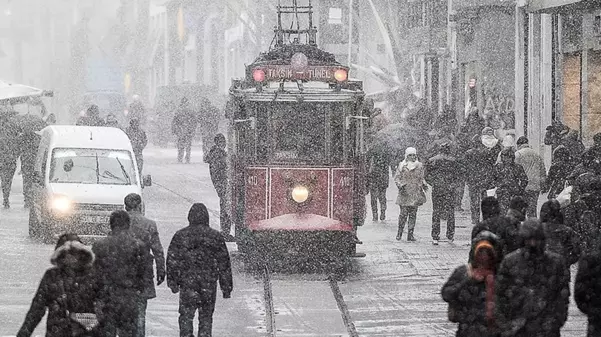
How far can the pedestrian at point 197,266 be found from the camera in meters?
14.1

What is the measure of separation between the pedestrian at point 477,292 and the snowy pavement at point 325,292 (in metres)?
5.13

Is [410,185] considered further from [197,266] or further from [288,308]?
[197,266]

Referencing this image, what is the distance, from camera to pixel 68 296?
10.3 metres

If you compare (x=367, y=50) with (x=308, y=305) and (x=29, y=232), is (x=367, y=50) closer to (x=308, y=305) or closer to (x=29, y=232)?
(x=29, y=232)

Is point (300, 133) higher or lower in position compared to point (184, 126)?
higher

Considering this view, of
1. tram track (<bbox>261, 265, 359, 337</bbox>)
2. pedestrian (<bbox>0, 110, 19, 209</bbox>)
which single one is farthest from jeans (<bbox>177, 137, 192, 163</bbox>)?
tram track (<bbox>261, 265, 359, 337</bbox>)

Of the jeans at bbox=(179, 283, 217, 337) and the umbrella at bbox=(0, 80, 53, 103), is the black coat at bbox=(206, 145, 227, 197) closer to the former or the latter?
the jeans at bbox=(179, 283, 217, 337)

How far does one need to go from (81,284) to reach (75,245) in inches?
10.2

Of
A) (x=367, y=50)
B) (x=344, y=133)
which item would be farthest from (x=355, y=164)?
(x=367, y=50)

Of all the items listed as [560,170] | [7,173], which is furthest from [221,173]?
[7,173]

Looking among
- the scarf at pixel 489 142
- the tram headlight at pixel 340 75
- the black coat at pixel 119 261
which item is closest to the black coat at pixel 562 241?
the black coat at pixel 119 261

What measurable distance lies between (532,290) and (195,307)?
13.7 ft

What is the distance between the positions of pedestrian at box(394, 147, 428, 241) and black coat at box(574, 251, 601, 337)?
45.4 feet

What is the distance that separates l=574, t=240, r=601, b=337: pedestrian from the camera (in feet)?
36.4
